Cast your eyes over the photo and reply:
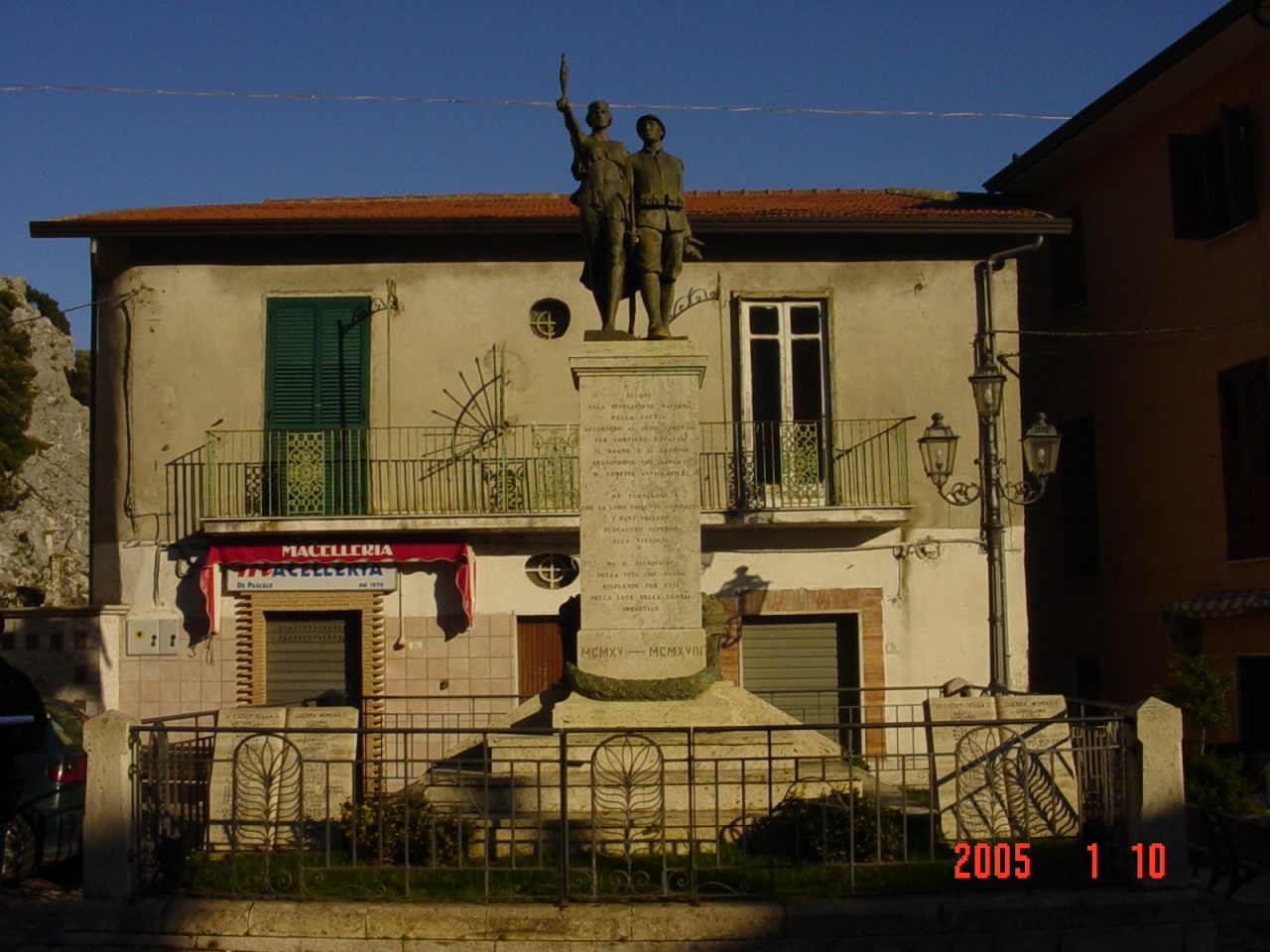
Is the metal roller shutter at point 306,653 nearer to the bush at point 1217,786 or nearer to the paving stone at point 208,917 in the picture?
the bush at point 1217,786

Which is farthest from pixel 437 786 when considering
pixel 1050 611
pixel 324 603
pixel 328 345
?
pixel 1050 611

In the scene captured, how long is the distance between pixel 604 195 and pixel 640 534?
7.51 ft

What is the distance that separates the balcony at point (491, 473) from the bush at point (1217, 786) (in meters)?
5.74

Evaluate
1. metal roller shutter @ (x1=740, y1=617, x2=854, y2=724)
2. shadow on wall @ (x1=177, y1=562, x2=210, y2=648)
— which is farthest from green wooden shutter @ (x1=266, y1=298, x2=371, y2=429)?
metal roller shutter @ (x1=740, y1=617, x2=854, y2=724)

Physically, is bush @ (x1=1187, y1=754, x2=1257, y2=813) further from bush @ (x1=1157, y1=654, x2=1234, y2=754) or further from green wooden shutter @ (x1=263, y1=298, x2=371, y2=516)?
green wooden shutter @ (x1=263, y1=298, x2=371, y2=516)

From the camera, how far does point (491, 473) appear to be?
55.3ft

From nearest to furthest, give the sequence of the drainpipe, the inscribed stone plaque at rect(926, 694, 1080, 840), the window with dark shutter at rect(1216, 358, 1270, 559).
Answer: the inscribed stone plaque at rect(926, 694, 1080, 840) → the drainpipe → the window with dark shutter at rect(1216, 358, 1270, 559)

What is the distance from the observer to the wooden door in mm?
16672

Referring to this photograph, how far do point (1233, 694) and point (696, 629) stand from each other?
29.4 ft

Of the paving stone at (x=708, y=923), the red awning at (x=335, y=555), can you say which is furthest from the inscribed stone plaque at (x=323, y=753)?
the red awning at (x=335, y=555)

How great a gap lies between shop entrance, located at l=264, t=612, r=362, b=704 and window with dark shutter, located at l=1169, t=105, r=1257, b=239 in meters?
10.6

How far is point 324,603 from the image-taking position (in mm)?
16703

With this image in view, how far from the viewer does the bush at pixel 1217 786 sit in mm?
11102
